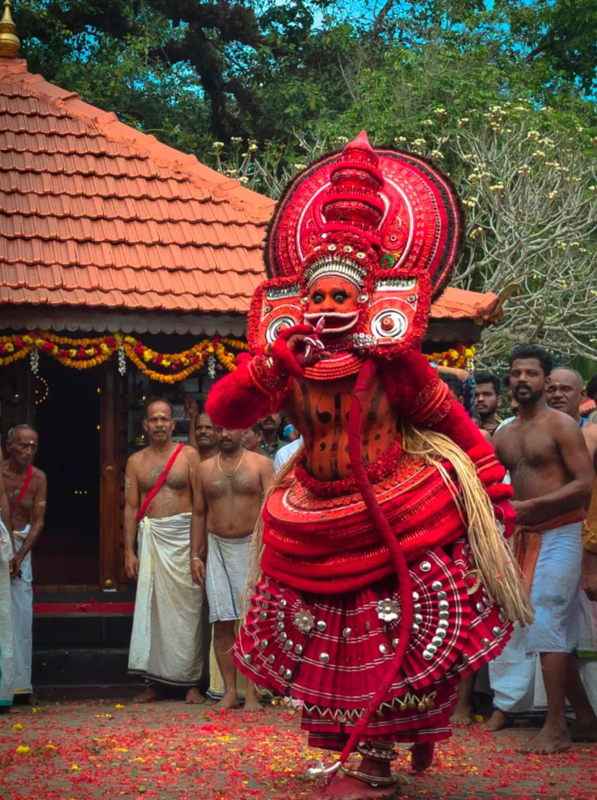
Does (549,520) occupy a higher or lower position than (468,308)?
lower

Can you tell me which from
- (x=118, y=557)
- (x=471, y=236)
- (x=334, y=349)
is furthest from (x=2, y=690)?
(x=471, y=236)

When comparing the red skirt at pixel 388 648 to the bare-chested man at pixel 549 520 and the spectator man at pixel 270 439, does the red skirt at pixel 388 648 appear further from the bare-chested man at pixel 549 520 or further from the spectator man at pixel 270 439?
the spectator man at pixel 270 439

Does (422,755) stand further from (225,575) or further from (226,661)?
(225,575)

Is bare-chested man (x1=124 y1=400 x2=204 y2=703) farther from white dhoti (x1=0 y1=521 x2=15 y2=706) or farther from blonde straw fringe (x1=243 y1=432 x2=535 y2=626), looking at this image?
blonde straw fringe (x1=243 y1=432 x2=535 y2=626)

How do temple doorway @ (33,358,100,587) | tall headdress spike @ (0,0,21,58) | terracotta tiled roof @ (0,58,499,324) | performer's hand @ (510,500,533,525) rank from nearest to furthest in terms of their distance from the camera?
performer's hand @ (510,500,533,525) → terracotta tiled roof @ (0,58,499,324) → tall headdress spike @ (0,0,21,58) → temple doorway @ (33,358,100,587)

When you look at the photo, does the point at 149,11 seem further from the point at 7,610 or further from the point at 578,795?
the point at 578,795

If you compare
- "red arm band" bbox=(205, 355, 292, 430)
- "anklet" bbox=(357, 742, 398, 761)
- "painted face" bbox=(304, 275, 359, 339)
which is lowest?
"anklet" bbox=(357, 742, 398, 761)

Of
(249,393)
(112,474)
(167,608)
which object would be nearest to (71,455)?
(112,474)

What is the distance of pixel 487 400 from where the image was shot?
8.84 m

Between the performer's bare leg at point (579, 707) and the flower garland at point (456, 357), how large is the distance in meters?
3.98

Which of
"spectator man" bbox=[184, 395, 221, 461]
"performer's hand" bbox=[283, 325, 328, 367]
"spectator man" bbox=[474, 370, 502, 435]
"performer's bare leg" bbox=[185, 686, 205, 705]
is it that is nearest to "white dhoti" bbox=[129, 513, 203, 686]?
"performer's bare leg" bbox=[185, 686, 205, 705]

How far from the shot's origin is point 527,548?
7137 mm

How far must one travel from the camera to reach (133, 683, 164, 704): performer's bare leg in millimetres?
9438

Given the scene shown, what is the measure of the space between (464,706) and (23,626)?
3.31m
